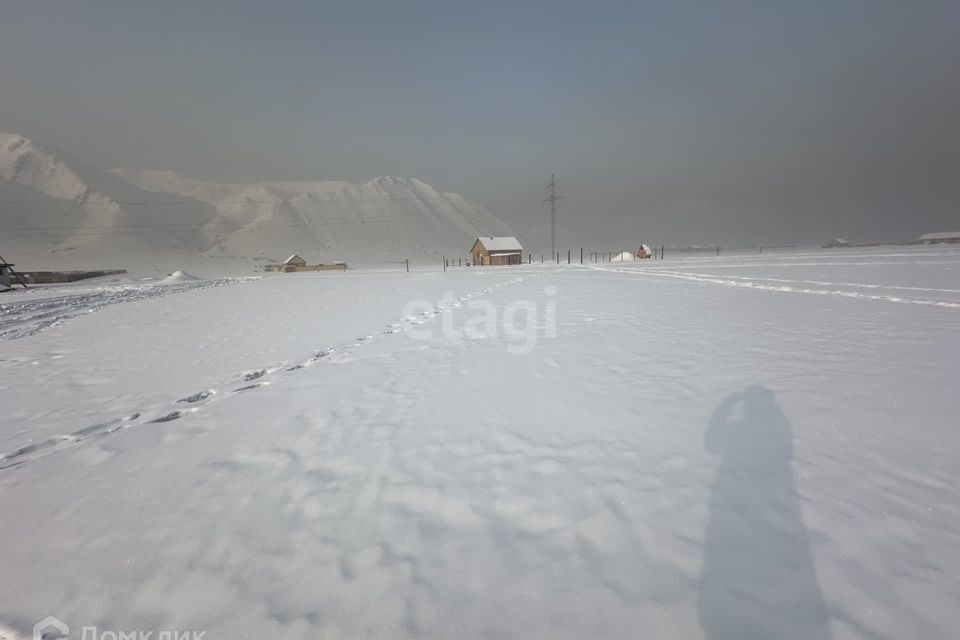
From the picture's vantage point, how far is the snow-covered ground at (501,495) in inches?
80.7

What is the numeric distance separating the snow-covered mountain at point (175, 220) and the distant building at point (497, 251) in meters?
63.4

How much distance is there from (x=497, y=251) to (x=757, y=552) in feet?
207

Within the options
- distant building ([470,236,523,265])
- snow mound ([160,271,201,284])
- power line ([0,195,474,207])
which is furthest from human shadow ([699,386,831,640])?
power line ([0,195,474,207])

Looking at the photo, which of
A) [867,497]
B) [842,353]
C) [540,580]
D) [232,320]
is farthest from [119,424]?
[842,353]

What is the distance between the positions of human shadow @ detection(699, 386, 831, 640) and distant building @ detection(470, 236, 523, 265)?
195 ft

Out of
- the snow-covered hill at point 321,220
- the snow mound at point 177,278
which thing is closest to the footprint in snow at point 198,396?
the snow mound at point 177,278

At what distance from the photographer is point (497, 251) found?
2518 inches

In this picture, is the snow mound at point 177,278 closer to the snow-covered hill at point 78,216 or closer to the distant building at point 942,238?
the snow-covered hill at point 78,216

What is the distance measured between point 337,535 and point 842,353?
777 centimetres

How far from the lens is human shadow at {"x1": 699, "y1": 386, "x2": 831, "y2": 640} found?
1.89 metres

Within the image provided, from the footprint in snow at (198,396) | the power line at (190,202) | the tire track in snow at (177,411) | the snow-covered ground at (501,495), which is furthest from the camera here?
the power line at (190,202)

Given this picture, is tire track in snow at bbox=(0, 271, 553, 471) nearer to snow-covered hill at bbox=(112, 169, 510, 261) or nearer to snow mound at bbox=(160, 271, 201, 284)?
snow mound at bbox=(160, 271, 201, 284)

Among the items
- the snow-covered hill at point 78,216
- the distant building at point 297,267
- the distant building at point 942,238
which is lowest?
the distant building at point 297,267

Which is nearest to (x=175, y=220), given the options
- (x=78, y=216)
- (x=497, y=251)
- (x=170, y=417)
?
(x=78, y=216)
